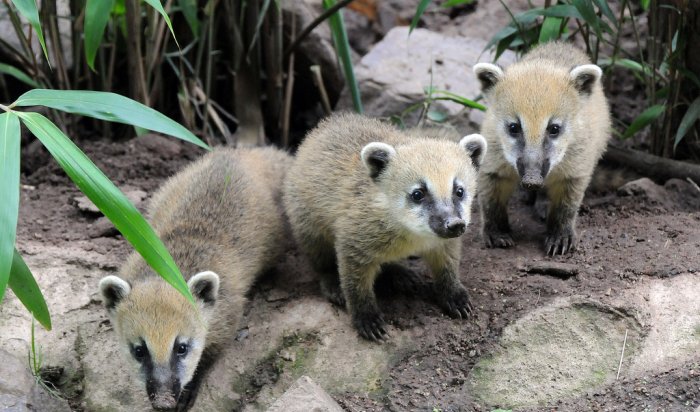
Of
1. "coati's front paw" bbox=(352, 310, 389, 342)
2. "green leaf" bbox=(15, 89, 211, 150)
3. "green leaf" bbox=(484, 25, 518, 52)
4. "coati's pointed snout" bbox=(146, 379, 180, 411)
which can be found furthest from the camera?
"green leaf" bbox=(484, 25, 518, 52)

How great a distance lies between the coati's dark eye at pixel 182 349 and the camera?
5546 millimetres

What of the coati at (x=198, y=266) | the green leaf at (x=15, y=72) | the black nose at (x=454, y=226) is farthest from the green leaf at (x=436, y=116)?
the green leaf at (x=15, y=72)

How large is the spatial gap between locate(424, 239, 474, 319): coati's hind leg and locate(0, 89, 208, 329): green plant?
6.93 feet

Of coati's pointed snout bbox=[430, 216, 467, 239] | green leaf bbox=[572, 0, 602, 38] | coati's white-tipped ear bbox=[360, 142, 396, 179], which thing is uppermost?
green leaf bbox=[572, 0, 602, 38]

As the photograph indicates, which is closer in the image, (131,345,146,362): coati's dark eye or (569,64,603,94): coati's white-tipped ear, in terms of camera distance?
(131,345,146,362): coati's dark eye

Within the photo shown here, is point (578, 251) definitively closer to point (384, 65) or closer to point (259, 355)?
point (259, 355)

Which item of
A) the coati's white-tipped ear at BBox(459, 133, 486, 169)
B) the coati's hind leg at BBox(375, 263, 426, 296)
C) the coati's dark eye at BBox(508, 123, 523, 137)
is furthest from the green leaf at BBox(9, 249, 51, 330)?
the coati's dark eye at BBox(508, 123, 523, 137)

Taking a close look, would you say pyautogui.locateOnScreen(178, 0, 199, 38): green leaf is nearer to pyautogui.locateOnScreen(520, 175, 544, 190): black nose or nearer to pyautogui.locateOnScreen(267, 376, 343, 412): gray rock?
pyautogui.locateOnScreen(520, 175, 544, 190): black nose

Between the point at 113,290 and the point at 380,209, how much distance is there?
1.84 meters

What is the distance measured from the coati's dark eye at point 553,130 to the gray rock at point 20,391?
3.91 meters

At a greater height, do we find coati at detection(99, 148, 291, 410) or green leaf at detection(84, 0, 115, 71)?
green leaf at detection(84, 0, 115, 71)

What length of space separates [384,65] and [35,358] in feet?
15.3

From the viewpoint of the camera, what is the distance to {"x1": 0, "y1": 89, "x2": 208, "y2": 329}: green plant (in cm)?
405

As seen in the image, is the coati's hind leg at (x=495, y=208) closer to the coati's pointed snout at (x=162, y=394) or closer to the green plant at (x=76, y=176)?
the coati's pointed snout at (x=162, y=394)
